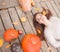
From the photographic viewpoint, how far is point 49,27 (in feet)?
5.81

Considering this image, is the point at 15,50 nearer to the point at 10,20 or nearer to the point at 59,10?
the point at 10,20

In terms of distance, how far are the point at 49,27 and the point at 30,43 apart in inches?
11.7

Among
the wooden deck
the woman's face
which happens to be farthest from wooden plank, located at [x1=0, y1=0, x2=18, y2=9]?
the woman's face

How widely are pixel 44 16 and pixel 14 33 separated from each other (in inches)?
13.9

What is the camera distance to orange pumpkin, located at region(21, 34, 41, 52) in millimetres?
1582

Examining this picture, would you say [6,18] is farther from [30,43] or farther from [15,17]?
[30,43]

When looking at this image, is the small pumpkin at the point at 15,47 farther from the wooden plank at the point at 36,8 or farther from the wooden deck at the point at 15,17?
the wooden plank at the point at 36,8

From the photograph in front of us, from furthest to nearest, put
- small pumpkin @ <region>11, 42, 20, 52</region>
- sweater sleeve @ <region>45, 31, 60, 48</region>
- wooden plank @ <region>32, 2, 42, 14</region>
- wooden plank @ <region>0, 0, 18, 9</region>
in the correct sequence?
wooden plank @ <region>32, 2, 42, 14</region> < wooden plank @ <region>0, 0, 18, 9</region> < sweater sleeve @ <region>45, 31, 60, 48</region> < small pumpkin @ <region>11, 42, 20, 52</region>

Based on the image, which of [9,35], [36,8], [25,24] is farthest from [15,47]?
[36,8]

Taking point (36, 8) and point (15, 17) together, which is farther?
point (36, 8)

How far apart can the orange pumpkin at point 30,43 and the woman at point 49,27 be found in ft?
0.46

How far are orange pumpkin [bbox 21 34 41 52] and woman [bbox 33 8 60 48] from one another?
14 centimetres

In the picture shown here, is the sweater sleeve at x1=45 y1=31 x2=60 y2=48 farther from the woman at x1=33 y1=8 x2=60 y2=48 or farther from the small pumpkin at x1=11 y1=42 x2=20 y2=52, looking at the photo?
the small pumpkin at x1=11 y1=42 x2=20 y2=52

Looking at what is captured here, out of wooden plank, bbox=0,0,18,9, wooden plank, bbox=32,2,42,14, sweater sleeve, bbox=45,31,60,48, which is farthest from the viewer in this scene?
wooden plank, bbox=32,2,42,14
